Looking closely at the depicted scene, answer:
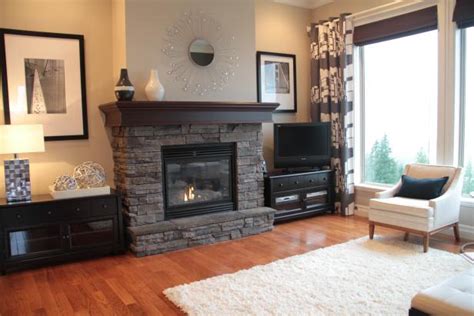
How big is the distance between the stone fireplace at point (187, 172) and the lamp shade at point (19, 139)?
770mm

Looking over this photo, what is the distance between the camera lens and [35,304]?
3.10m

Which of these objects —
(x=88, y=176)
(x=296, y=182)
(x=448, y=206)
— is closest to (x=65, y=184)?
(x=88, y=176)

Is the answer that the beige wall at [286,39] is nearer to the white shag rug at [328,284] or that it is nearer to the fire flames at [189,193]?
the fire flames at [189,193]

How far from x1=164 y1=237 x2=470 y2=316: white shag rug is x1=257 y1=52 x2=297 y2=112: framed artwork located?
2581 mm

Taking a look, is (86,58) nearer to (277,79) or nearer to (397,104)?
(277,79)

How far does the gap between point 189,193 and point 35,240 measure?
66.2 inches

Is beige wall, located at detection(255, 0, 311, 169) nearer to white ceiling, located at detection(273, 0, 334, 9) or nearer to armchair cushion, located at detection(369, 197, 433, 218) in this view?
white ceiling, located at detection(273, 0, 334, 9)

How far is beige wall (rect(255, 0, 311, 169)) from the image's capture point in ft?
19.0

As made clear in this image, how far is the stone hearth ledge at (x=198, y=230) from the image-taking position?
13.7 ft

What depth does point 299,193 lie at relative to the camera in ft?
18.1

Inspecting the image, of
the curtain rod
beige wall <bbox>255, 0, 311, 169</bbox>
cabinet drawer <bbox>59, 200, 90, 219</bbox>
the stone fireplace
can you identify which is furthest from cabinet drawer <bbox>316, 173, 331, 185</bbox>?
cabinet drawer <bbox>59, 200, 90, 219</bbox>

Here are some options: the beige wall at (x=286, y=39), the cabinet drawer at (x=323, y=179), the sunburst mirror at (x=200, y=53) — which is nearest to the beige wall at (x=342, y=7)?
the beige wall at (x=286, y=39)

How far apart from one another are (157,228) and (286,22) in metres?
3.61

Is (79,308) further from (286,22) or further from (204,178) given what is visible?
(286,22)
